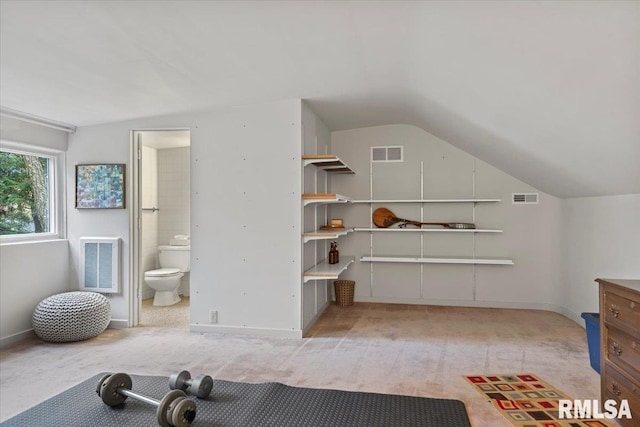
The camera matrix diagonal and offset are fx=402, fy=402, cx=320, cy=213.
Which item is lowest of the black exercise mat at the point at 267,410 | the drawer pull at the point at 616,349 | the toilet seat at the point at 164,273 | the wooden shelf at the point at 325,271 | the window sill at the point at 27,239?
the black exercise mat at the point at 267,410

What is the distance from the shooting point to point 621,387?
7.09 ft

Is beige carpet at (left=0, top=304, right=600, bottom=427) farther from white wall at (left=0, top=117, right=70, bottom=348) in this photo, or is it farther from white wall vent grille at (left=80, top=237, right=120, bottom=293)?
white wall vent grille at (left=80, top=237, right=120, bottom=293)

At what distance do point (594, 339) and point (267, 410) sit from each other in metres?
2.41

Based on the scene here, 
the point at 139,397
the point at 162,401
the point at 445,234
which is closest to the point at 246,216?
the point at 139,397

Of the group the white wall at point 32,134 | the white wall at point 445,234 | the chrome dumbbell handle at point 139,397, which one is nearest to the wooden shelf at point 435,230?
the white wall at point 445,234

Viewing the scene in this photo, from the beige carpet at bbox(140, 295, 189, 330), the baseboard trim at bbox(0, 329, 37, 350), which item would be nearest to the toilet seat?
the beige carpet at bbox(140, 295, 189, 330)

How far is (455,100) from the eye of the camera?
3363mm

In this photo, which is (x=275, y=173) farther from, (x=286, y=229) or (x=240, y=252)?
(x=240, y=252)

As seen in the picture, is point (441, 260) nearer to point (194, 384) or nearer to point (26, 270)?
point (194, 384)

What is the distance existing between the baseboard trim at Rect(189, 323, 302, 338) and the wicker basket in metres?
1.36

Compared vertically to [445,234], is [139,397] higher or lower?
lower

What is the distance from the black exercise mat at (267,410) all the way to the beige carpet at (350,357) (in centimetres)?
13

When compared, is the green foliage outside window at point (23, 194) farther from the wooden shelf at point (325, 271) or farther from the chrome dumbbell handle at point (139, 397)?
the wooden shelf at point (325, 271)

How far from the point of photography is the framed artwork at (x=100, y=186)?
4.19 m
